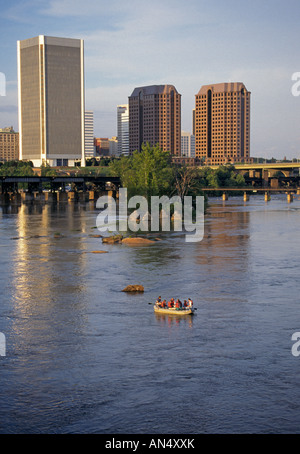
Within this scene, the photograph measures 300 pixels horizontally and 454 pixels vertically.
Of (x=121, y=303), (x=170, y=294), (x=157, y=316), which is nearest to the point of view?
(x=157, y=316)

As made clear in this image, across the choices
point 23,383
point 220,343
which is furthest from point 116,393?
point 220,343

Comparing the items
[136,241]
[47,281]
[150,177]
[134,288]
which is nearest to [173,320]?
[134,288]

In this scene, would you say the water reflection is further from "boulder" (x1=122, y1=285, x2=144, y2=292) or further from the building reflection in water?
"boulder" (x1=122, y1=285, x2=144, y2=292)

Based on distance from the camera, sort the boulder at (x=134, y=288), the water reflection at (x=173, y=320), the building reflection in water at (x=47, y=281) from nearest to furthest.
A: the water reflection at (x=173, y=320), the building reflection in water at (x=47, y=281), the boulder at (x=134, y=288)

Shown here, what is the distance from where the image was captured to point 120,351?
4403 centimetres

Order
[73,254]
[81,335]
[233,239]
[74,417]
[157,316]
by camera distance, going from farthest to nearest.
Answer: [233,239] < [73,254] < [157,316] < [81,335] < [74,417]

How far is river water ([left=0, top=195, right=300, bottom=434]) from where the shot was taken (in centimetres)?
3431

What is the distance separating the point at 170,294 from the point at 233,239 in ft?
165

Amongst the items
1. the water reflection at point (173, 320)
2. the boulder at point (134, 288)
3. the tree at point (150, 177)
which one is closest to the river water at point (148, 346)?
the water reflection at point (173, 320)

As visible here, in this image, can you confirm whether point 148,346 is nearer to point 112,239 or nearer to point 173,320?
point 173,320

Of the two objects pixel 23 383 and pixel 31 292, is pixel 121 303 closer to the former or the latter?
pixel 31 292

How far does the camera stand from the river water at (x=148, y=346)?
34312 millimetres

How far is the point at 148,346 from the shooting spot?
45062 mm

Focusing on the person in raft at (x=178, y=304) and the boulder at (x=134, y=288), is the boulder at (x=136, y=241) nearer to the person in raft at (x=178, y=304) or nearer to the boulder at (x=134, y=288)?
the boulder at (x=134, y=288)
